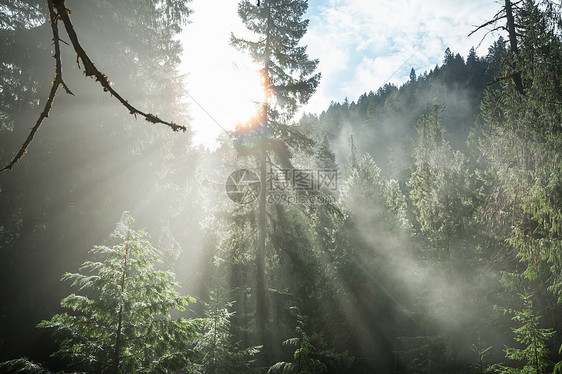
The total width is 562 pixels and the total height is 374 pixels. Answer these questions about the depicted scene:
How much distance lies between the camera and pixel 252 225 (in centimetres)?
1073

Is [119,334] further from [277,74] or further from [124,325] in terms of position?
[277,74]

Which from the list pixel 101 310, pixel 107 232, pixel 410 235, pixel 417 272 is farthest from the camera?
pixel 410 235

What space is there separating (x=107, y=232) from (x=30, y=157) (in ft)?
10.7

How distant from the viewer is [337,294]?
15.3 metres

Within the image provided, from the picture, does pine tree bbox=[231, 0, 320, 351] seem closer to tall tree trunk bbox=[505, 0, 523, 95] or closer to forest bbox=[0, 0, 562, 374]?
forest bbox=[0, 0, 562, 374]

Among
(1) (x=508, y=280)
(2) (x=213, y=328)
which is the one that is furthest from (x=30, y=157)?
(1) (x=508, y=280)

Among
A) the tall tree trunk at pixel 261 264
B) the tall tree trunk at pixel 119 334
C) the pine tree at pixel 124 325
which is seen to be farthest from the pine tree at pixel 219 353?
the tall tree trunk at pixel 119 334

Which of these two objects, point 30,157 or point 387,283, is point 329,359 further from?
point 30,157

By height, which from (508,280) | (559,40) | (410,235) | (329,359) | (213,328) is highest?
(559,40)

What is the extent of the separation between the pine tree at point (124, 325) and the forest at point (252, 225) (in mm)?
33

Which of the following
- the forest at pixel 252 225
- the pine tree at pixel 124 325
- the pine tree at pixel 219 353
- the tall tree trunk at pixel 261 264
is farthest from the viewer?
the tall tree trunk at pixel 261 264

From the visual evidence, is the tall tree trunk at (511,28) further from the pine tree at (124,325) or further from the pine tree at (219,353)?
the pine tree at (219,353)

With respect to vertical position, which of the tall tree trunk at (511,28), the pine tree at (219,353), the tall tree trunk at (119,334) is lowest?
the pine tree at (219,353)

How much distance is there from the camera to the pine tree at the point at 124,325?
4.45 m
